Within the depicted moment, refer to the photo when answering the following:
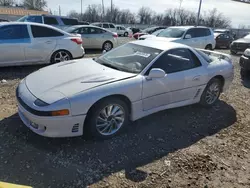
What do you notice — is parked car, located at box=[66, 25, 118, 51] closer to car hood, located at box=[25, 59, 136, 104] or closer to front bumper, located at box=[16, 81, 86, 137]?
car hood, located at box=[25, 59, 136, 104]

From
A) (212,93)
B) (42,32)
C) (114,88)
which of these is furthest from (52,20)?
(114,88)

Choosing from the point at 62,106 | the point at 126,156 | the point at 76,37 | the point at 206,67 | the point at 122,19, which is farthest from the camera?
the point at 122,19

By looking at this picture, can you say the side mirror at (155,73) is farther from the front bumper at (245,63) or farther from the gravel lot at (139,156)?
the front bumper at (245,63)

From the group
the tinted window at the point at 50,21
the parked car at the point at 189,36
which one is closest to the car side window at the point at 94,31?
the parked car at the point at 189,36

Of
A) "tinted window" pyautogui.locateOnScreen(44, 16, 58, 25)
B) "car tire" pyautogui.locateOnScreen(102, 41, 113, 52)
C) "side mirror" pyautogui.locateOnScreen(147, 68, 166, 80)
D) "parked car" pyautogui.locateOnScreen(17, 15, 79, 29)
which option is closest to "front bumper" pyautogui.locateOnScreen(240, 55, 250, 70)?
"side mirror" pyautogui.locateOnScreen(147, 68, 166, 80)

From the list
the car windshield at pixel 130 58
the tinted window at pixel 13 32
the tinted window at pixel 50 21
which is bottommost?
the car windshield at pixel 130 58

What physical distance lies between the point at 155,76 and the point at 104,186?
1766 mm

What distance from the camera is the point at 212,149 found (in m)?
3.42

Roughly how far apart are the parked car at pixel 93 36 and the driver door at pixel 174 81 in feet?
26.4

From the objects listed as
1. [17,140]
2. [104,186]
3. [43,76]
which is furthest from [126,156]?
[43,76]

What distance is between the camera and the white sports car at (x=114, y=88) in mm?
2918

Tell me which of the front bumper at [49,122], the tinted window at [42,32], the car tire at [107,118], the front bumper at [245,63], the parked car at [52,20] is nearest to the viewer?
the front bumper at [49,122]

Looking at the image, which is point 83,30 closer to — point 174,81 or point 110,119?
point 174,81

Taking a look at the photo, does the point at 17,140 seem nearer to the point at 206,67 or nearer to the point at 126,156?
the point at 126,156
